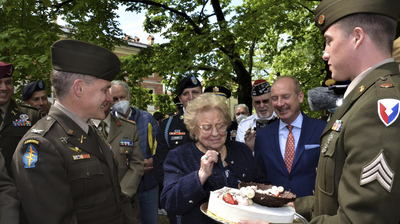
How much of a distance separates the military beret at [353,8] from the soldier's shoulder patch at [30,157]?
1936 mm

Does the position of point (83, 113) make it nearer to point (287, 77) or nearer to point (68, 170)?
point (68, 170)

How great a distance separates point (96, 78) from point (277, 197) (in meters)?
1.66

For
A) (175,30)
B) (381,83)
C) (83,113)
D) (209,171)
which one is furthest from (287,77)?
(175,30)

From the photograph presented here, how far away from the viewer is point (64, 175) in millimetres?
1852

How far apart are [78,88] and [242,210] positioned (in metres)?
1.51

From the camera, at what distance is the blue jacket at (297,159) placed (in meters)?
3.05

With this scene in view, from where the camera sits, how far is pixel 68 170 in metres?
1.91

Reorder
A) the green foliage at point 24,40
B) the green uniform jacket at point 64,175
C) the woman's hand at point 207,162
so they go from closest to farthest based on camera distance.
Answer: the green uniform jacket at point 64,175 < the woman's hand at point 207,162 < the green foliage at point 24,40

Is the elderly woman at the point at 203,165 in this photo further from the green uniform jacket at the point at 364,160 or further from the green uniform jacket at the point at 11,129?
the green uniform jacket at the point at 11,129

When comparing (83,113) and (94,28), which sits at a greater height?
(94,28)

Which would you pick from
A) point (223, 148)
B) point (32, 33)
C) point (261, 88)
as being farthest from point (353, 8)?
point (32, 33)

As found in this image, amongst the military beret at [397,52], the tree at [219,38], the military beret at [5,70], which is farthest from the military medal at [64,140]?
the tree at [219,38]

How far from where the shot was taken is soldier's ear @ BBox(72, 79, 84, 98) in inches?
83.1

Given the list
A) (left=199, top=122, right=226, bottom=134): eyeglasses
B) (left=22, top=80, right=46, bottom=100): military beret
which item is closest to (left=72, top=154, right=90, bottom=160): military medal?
(left=199, top=122, right=226, bottom=134): eyeglasses
